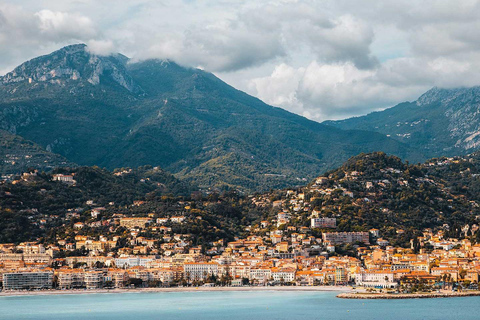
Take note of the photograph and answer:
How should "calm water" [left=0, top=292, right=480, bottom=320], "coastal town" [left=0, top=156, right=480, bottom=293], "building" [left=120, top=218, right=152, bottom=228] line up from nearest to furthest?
"calm water" [left=0, top=292, right=480, bottom=320] < "coastal town" [left=0, top=156, right=480, bottom=293] < "building" [left=120, top=218, right=152, bottom=228]

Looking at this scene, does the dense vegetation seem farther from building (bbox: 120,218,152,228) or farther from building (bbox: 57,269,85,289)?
building (bbox: 57,269,85,289)

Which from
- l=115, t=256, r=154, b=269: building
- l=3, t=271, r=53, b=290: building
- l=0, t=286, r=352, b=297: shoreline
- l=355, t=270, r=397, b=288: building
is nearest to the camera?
l=355, t=270, r=397, b=288: building

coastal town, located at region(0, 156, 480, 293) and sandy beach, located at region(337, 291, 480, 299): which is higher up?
coastal town, located at region(0, 156, 480, 293)

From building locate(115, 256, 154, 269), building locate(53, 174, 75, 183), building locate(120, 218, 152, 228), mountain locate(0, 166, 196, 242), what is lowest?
building locate(115, 256, 154, 269)

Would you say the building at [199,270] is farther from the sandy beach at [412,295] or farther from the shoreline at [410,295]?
the shoreline at [410,295]

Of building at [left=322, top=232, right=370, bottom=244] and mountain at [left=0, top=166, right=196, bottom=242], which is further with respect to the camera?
mountain at [left=0, top=166, right=196, bottom=242]

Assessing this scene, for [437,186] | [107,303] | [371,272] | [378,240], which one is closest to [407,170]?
[437,186]

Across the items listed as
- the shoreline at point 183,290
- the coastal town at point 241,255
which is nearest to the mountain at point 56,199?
the coastal town at point 241,255

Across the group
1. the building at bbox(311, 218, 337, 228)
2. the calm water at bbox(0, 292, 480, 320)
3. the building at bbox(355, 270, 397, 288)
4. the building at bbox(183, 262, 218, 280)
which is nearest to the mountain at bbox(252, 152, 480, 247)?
the building at bbox(311, 218, 337, 228)
